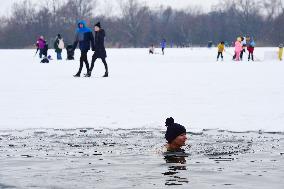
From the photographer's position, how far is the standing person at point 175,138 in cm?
782

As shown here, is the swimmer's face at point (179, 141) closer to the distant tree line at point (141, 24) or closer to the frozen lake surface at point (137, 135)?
the frozen lake surface at point (137, 135)

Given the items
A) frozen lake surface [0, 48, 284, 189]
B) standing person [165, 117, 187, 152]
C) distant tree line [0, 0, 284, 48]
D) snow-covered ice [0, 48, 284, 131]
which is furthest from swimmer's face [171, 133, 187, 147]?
distant tree line [0, 0, 284, 48]

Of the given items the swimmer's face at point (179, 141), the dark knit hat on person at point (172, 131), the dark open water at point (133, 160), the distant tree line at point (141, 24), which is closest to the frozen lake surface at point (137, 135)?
the dark open water at point (133, 160)

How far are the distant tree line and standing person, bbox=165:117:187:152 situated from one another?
10019 cm

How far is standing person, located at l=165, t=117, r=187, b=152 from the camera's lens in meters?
7.82

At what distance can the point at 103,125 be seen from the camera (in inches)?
397

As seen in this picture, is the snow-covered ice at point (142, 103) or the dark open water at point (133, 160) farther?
the snow-covered ice at point (142, 103)

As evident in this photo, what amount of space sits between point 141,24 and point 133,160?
11329 centimetres

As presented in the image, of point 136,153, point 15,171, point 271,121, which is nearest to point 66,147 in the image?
point 136,153

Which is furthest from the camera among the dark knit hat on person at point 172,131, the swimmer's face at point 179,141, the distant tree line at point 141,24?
the distant tree line at point 141,24

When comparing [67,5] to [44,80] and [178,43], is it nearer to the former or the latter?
[178,43]

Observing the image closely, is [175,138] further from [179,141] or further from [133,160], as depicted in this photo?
[133,160]

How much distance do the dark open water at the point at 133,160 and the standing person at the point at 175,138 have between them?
15 centimetres

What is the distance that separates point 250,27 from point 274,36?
13.2 meters
